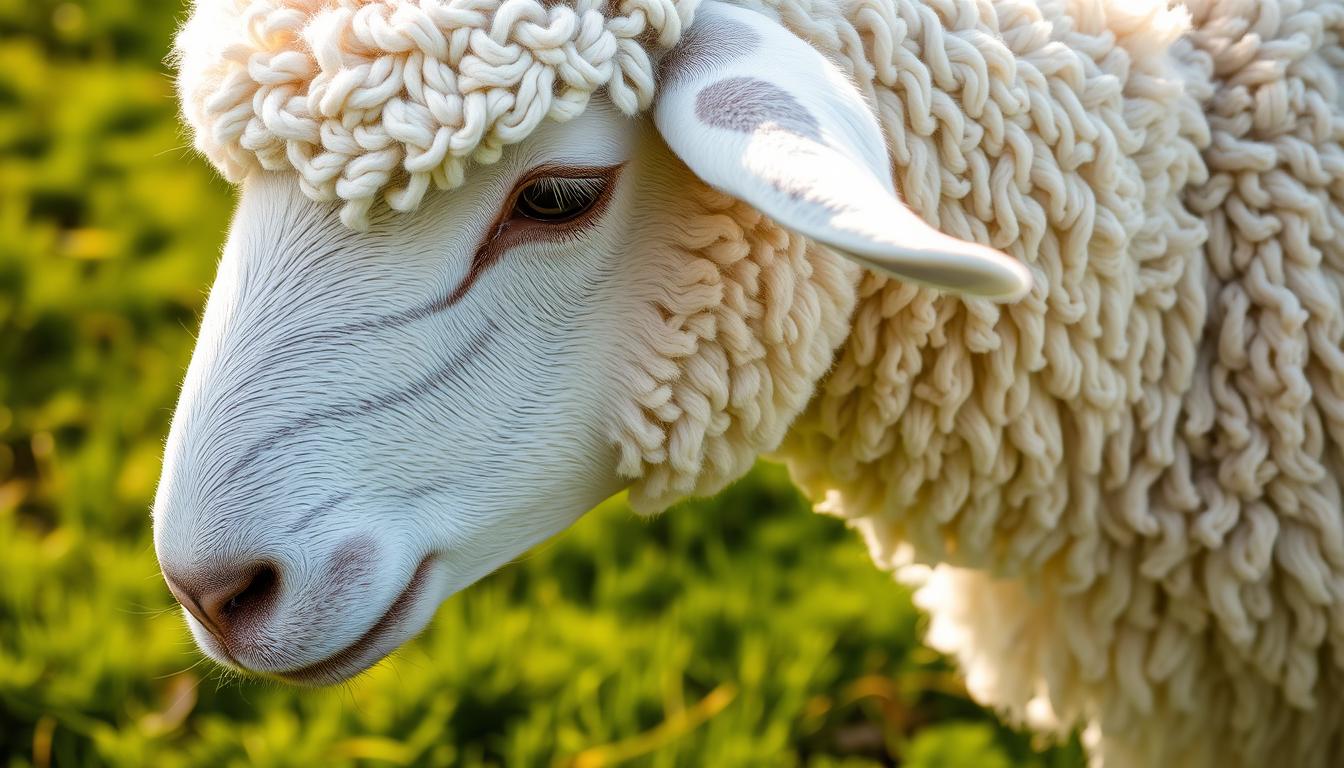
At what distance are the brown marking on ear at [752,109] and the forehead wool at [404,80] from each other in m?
0.10

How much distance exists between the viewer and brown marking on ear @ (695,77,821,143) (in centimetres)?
138

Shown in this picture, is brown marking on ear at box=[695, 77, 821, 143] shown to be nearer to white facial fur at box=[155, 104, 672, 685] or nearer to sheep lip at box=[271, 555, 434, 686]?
white facial fur at box=[155, 104, 672, 685]

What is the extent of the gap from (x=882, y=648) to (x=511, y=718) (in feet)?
3.14

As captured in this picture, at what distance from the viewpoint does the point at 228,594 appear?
4.92 ft

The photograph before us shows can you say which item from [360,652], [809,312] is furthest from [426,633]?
[809,312]

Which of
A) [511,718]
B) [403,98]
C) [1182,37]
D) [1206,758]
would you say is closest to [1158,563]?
[1206,758]

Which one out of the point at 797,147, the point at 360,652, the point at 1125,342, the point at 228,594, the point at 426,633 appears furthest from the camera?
the point at 426,633

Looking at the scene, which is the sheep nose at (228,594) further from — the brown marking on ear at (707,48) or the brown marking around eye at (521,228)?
the brown marking on ear at (707,48)

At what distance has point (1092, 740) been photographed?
242 cm

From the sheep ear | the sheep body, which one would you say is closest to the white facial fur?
the sheep ear

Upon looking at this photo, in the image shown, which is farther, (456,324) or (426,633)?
(426,633)

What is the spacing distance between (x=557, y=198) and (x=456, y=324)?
195 millimetres

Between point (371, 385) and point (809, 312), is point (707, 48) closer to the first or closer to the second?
point (809, 312)

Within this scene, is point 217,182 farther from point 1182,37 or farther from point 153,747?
point 1182,37
